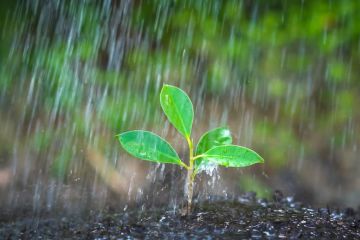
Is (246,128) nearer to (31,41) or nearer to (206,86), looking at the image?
(206,86)

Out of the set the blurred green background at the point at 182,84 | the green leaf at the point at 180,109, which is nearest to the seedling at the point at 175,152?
the green leaf at the point at 180,109

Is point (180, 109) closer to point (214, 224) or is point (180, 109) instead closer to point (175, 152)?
point (175, 152)

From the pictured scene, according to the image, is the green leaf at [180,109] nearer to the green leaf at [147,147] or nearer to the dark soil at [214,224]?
the green leaf at [147,147]

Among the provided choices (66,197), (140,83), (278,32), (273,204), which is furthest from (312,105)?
(273,204)

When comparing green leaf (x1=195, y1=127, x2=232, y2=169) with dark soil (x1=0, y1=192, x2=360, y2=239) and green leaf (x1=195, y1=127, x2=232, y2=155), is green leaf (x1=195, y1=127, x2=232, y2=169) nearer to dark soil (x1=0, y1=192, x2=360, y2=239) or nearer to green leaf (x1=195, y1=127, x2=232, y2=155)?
green leaf (x1=195, y1=127, x2=232, y2=155)

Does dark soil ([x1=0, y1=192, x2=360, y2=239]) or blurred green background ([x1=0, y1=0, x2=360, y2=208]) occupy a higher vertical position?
blurred green background ([x1=0, y1=0, x2=360, y2=208])

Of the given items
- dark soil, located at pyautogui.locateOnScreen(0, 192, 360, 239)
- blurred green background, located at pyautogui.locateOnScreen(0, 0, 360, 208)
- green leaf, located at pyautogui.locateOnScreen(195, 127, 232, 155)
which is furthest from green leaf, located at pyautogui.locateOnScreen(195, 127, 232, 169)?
blurred green background, located at pyautogui.locateOnScreen(0, 0, 360, 208)
